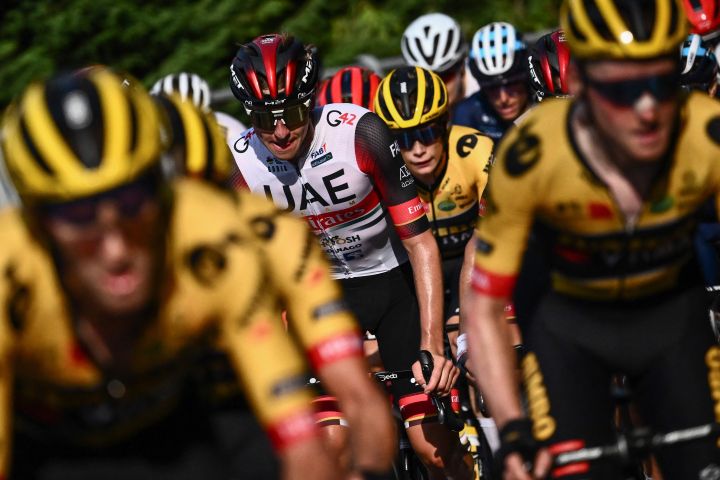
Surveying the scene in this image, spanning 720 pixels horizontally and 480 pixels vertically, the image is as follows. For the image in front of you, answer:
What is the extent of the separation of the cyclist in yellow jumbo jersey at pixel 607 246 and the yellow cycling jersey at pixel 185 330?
2.81 feet

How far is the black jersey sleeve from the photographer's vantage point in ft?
25.6

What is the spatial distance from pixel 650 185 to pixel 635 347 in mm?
701

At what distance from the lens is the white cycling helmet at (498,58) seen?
11289 mm

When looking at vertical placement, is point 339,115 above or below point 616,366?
above

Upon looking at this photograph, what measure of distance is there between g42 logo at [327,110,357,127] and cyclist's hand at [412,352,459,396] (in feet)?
4.68

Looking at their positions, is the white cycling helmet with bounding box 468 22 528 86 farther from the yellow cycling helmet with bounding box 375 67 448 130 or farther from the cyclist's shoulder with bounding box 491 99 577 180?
the cyclist's shoulder with bounding box 491 99 577 180

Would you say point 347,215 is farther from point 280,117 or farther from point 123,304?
point 123,304

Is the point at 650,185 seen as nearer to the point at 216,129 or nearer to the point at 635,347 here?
the point at 635,347

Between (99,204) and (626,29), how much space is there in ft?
6.38

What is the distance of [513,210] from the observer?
16.5ft

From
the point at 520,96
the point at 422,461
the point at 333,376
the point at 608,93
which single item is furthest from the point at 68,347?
the point at 520,96

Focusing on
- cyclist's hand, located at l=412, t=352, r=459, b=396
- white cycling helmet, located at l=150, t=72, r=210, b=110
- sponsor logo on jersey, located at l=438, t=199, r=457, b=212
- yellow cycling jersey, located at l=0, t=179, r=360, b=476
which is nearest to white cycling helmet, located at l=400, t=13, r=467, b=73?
white cycling helmet, located at l=150, t=72, r=210, b=110

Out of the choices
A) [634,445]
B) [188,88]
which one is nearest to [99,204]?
[634,445]

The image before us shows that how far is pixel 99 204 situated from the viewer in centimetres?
402
